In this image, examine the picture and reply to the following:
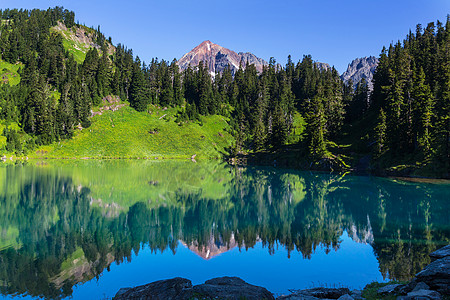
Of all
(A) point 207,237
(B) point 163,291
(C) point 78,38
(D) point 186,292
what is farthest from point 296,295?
(C) point 78,38

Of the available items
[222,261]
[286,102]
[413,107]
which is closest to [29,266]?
[222,261]

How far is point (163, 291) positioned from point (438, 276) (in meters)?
8.62

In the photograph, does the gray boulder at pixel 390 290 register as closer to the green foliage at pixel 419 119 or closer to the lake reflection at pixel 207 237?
the lake reflection at pixel 207 237

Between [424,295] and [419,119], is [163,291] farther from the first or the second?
[419,119]

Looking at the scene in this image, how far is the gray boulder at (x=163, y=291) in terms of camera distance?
9642mm

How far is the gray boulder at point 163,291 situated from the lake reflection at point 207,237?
3.19 metres

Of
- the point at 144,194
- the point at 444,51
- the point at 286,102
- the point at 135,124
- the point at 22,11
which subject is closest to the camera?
the point at 144,194

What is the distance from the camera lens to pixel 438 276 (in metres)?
9.07

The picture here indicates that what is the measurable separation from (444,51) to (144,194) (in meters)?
87.6

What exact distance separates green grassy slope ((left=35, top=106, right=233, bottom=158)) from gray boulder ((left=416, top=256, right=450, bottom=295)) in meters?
107

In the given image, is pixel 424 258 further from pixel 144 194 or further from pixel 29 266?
pixel 144 194

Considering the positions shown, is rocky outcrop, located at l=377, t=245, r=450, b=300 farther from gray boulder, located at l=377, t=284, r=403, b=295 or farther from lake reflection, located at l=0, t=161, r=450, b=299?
lake reflection, located at l=0, t=161, r=450, b=299

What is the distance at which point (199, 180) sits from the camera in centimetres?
5328

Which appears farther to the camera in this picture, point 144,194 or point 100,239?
point 144,194
